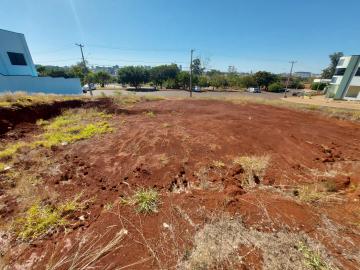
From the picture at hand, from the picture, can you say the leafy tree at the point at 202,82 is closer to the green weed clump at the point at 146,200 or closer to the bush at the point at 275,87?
the bush at the point at 275,87

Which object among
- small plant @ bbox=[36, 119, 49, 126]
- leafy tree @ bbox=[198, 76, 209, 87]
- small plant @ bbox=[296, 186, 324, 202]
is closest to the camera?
small plant @ bbox=[296, 186, 324, 202]

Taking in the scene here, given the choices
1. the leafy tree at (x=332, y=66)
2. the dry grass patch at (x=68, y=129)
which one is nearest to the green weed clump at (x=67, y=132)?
the dry grass patch at (x=68, y=129)

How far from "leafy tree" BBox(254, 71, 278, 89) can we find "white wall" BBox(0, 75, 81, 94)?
4002 centimetres

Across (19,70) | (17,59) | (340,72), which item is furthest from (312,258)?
(340,72)

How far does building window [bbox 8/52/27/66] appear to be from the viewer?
17.4 m

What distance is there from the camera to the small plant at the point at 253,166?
4.01m

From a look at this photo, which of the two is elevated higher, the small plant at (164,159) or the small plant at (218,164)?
the small plant at (218,164)

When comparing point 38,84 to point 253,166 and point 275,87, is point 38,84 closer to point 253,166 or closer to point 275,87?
point 253,166

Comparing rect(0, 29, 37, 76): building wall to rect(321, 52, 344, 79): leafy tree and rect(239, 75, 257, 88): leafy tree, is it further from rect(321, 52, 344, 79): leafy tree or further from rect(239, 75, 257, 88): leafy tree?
rect(321, 52, 344, 79): leafy tree

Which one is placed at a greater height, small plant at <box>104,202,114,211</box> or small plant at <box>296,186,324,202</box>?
small plant at <box>296,186,324,202</box>

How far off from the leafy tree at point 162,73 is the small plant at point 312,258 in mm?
43888

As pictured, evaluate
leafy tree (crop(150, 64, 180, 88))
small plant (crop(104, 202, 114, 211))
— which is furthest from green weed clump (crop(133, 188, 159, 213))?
leafy tree (crop(150, 64, 180, 88))

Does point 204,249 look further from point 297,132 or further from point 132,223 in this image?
point 297,132

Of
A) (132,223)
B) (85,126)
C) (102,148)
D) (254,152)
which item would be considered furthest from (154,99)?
(132,223)
